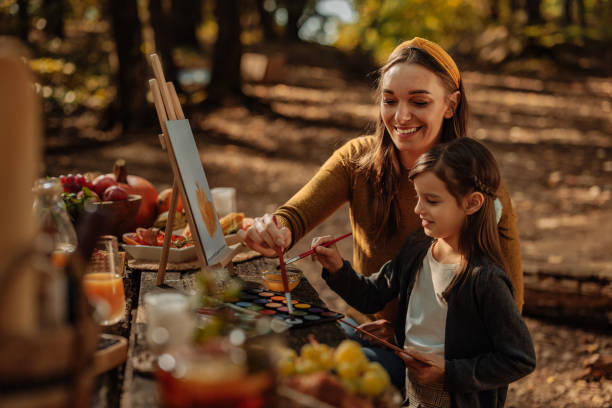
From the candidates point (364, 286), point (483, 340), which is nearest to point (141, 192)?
point (364, 286)

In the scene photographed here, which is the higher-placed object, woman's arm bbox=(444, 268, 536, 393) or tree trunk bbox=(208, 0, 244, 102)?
tree trunk bbox=(208, 0, 244, 102)

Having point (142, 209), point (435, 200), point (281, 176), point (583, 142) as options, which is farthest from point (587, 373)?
point (583, 142)

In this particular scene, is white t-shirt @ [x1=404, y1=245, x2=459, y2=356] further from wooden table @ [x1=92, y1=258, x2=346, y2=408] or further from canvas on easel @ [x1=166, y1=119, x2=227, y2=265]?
canvas on easel @ [x1=166, y1=119, x2=227, y2=265]

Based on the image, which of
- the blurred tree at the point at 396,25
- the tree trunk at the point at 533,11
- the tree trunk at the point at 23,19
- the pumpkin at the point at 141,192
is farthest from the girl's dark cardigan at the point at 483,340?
the tree trunk at the point at 533,11

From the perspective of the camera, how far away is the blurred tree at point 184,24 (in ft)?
61.1

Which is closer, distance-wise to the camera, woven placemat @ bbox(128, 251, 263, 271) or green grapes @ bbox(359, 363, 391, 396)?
green grapes @ bbox(359, 363, 391, 396)

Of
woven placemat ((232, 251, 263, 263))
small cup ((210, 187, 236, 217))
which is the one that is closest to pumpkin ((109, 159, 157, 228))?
small cup ((210, 187, 236, 217))

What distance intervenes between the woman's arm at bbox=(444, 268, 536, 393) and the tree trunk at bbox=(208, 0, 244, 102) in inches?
442

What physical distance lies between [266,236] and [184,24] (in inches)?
689

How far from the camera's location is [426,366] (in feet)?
7.47

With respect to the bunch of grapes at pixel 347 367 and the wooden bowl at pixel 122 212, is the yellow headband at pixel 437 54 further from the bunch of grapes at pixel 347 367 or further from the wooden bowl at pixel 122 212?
the bunch of grapes at pixel 347 367

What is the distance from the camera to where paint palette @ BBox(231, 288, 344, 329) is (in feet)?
7.32

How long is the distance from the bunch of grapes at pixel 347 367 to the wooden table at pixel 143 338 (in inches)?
14.5

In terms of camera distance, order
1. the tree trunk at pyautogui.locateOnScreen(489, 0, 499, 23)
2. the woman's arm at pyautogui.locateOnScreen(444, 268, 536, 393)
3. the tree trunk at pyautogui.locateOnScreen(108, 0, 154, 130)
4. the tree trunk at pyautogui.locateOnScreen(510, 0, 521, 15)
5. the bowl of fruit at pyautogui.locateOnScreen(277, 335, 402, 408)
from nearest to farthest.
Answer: the bowl of fruit at pyautogui.locateOnScreen(277, 335, 402, 408) < the woman's arm at pyautogui.locateOnScreen(444, 268, 536, 393) < the tree trunk at pyautogui.locateOnScreen(108, 0, 154, 130) < the tree trunk at pyautogui.locateOnScreen(510, 0, 521, 15) < the tree trunk at pyautogui.locateOnScreen(489, 0, 499, 23)
